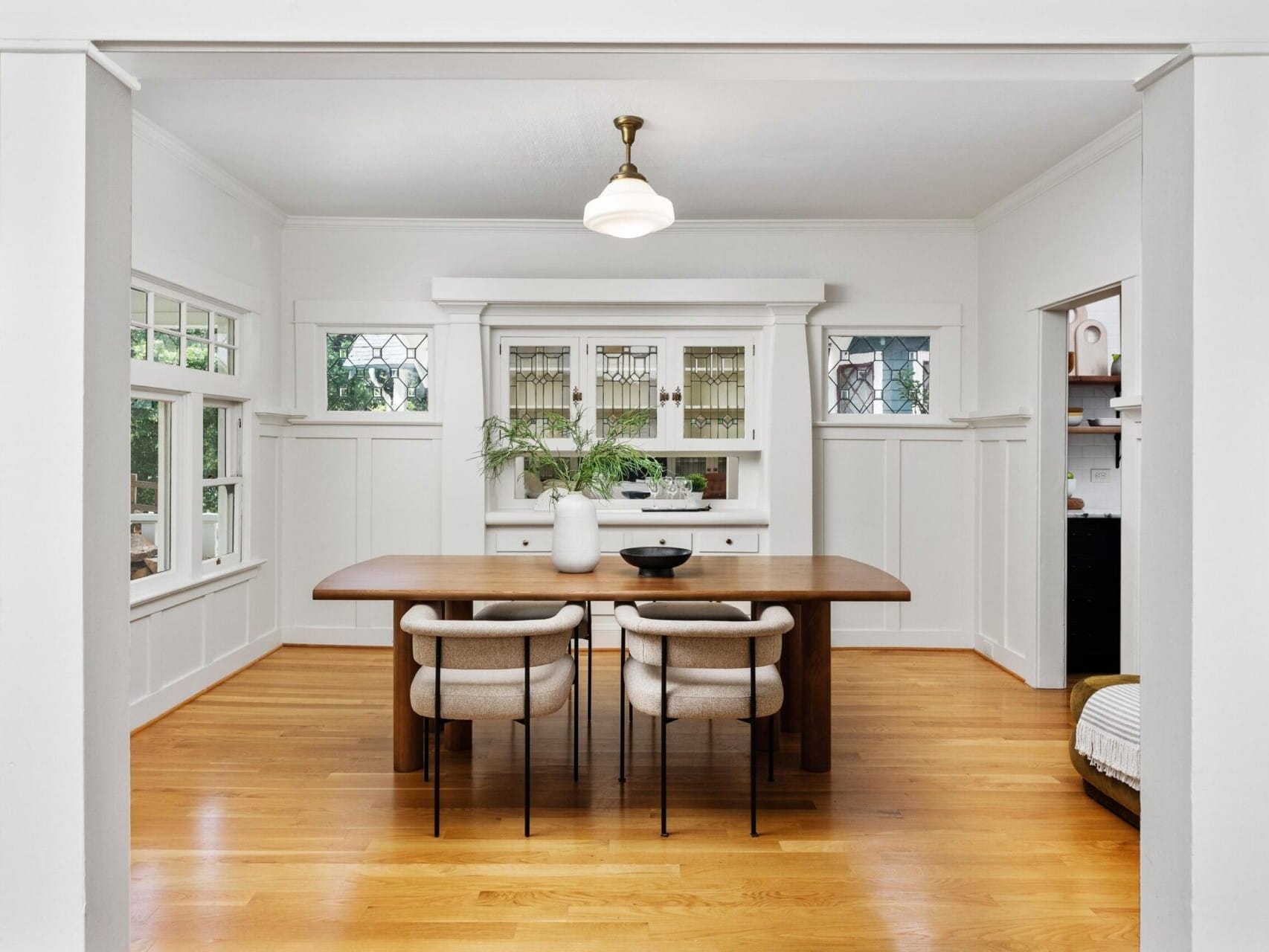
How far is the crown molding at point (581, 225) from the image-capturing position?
477 cm

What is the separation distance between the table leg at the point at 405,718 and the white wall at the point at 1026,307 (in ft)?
10.1

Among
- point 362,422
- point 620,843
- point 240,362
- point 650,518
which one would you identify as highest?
point 240,362

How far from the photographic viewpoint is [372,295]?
15.8 ft

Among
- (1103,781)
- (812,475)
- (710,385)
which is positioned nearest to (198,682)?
(710,385)

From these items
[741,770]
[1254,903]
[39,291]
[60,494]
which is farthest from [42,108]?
[741,770]

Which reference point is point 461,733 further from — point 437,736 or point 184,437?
point 184,437

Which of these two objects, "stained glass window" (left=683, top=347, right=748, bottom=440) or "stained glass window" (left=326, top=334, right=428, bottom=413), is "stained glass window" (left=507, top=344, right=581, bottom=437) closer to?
"stained glass window" (left=326, top=334, right=428, bottom=413)

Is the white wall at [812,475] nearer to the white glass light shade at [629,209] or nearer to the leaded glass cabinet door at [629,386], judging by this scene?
the leaded glass cabinet door at [629,386]

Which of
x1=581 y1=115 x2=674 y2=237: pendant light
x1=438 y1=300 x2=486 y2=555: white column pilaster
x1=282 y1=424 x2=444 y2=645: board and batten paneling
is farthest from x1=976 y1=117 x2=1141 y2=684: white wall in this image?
x1=282 y1=424 x2=444 y2=645: board and batten paneling

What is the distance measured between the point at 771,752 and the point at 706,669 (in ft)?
2.23

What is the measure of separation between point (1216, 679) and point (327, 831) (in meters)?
2.39

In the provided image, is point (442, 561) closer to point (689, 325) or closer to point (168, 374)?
point (168, 374)

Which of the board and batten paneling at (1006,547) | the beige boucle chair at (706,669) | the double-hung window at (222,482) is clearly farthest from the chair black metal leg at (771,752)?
the double-hung window at (222,482)

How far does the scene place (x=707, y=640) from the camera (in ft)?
8.02
